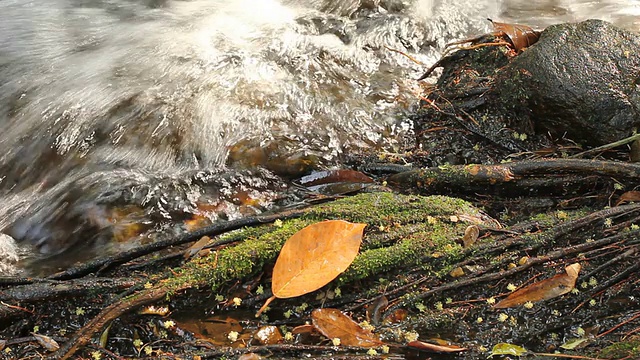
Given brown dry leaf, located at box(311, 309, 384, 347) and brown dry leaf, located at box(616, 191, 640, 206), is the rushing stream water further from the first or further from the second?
brown dry leaf, located at box(616, 191, 640, 206)

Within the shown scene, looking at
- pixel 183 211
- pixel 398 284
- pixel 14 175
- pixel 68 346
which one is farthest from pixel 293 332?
pixel 14 175

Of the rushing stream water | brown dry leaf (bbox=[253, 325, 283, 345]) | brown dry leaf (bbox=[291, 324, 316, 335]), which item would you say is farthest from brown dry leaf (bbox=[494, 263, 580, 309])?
the rushing stream water

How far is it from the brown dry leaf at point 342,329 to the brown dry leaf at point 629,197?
5.97ft

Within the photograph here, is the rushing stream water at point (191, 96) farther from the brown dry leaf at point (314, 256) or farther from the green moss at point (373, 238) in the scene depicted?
the brown dry leaf at point (314, 256)

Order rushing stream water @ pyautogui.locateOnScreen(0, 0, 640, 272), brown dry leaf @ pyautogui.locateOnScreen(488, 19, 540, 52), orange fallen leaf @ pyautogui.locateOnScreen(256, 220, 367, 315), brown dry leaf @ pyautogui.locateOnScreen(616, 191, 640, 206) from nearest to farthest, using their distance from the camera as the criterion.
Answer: orange fallen leaf @ pyautogui.locateOnScreen(256, 220, 367, 315)
brown dry leaf @ pyautogui.locateOnScreen(616, 191, 640, 206)
rushing stream water @ pyautogui.locateOnScreen(0, 0, 640, 272)
brown dry leaf @ pyautogui.locateOnScreen(488, 19, 540, 52)

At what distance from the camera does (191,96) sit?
503 cm

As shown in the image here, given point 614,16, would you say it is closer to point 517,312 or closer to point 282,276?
point 517,312

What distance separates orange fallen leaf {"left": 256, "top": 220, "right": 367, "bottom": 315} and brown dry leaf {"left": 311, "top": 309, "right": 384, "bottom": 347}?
152 mm

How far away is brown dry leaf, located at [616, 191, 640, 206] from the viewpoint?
10.3ft

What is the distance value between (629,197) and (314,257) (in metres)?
2.01

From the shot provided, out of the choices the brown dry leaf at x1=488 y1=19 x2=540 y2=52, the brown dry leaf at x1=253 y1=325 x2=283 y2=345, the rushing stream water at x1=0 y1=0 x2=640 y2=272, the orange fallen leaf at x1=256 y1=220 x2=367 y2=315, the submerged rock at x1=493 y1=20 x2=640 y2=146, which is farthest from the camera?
the brown dry leaf at x1=488 y1=19 x2=540 y2=52

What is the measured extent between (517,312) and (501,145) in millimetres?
1915

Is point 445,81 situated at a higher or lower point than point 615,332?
higher

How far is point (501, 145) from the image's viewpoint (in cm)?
426
